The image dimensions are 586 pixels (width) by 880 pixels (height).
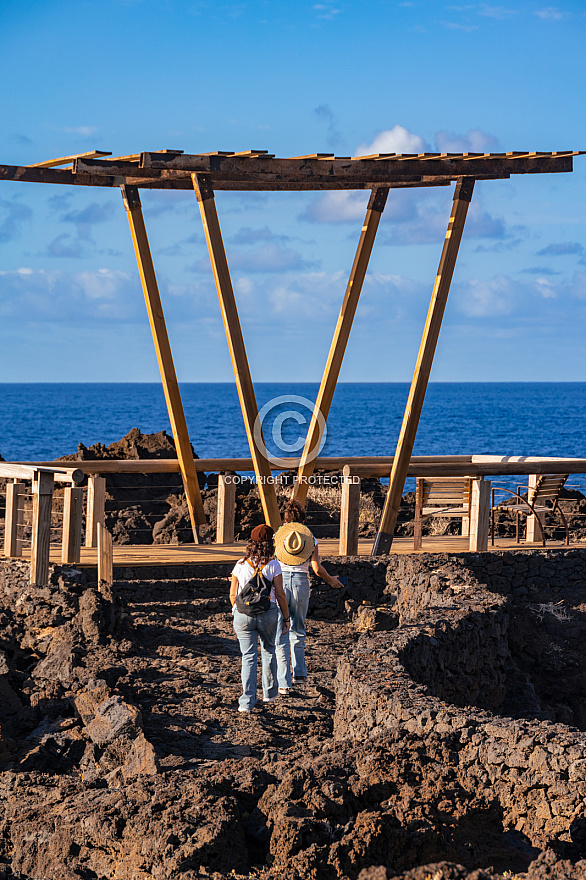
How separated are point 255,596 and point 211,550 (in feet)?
14.0

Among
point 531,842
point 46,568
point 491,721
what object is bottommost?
point 531,842

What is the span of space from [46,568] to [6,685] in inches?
81.3

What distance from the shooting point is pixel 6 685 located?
7.43 m

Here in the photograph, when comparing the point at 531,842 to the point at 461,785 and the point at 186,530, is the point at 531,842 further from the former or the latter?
the point at 186,530

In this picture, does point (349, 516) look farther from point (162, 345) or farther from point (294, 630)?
point (294, 630)

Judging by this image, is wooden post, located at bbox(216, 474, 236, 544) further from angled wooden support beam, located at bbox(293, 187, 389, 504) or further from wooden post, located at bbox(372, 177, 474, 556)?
wooden post, located at bbox(372, 177, 474, 556)

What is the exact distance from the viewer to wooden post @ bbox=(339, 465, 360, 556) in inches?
425

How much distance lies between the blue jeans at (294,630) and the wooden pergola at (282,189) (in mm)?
2590

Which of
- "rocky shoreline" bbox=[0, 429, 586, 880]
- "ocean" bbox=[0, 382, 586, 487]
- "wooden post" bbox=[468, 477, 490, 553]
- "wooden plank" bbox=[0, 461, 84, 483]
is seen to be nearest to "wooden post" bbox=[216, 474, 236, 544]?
"rocky shoreline" bbox=[0, 429, 586, 880]

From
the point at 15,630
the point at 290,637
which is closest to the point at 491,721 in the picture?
the point at 290,637

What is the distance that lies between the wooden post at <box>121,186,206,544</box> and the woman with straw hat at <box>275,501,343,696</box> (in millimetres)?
3885

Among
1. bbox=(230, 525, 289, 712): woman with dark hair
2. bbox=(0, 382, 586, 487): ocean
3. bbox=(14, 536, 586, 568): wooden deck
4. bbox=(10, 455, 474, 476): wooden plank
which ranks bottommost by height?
bbox=(230, 525, 289, 712): woman with dark hair

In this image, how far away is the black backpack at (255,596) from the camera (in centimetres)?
677

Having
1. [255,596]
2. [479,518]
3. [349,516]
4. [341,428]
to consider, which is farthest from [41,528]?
[341,428]
